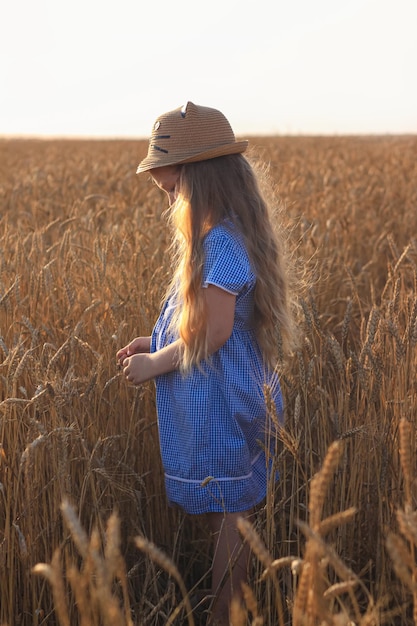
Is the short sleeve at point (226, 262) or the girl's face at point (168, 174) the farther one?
the girl's face at point (168, 174)

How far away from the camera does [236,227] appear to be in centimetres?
179

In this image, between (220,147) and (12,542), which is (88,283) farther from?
(12,542)

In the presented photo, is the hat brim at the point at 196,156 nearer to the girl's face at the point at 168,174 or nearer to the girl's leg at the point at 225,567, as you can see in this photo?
the girl's face at the point at 168,174

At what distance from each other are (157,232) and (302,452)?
1899 mm

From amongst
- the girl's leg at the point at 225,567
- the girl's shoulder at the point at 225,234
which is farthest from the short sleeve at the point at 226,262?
the girl's leg at the point at 225,567

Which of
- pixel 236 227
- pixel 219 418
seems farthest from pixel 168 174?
pixel 219 418

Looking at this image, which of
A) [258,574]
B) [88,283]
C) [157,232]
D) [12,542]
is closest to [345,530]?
[258,574]

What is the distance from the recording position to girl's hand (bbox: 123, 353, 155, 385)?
5.75 ft

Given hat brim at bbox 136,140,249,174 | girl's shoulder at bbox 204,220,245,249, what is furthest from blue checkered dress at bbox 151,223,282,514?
hat brim at bbox 136,140,249,174

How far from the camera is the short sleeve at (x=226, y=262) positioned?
170 centimetres

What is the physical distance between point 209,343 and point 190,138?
470 millimetres

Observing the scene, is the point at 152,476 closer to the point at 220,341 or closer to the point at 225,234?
the point at 220,341

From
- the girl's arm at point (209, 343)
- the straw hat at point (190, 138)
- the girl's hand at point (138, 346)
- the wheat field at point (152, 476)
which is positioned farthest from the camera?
the girl's hand at point (138, 346)

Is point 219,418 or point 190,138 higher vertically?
point 190,138
